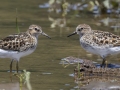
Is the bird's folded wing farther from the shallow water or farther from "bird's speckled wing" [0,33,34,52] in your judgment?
"bird's speckled wing" [0,33,34,52]

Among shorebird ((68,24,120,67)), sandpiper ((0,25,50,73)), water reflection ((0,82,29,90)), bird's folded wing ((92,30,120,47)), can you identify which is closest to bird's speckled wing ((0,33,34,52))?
sandpiper ((0,25,50,73))

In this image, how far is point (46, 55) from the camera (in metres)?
14.0

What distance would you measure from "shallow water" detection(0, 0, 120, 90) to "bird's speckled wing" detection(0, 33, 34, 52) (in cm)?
70

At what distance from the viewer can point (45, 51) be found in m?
14.4

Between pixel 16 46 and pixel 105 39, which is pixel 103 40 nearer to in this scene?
pixel 105 39

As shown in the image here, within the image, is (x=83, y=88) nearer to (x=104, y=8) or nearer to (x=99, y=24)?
(x=99, y=24)

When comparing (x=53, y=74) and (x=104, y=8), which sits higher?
(x=104, y=8)

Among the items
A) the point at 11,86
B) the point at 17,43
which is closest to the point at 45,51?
the point at 17,43

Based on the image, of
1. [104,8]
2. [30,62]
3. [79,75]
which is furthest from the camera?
[104,8]

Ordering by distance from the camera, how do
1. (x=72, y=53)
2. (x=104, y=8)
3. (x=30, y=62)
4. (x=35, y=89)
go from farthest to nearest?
(x=104, y=8) → (x=72, y=53) → (x=30, y=62) → (x=35, y=89)

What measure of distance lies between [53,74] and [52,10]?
820cm

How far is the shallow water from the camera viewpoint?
37.7ft

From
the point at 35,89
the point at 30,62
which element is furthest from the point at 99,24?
the point at 35,89

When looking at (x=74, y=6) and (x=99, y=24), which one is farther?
(x=74, y=6)
